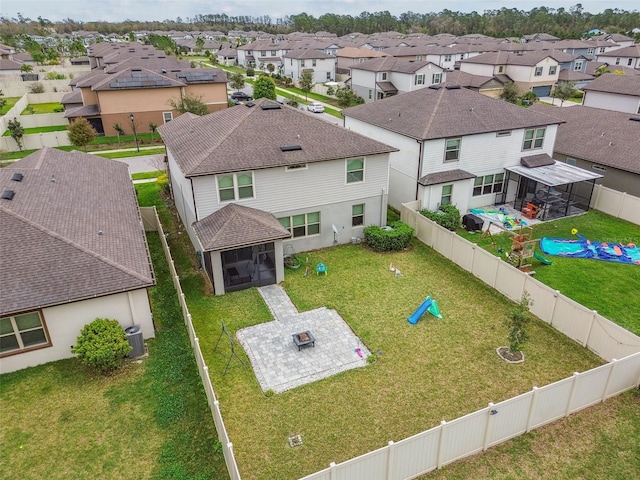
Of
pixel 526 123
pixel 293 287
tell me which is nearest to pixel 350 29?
pixel 526 123

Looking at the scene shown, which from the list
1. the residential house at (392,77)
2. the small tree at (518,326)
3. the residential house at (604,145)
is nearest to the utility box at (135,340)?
the small tree at (518,326)

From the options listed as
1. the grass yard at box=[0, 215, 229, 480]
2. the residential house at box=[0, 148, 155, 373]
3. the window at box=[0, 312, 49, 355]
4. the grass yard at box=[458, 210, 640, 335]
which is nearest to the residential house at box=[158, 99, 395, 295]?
the residential house at box=[0, 148, 155, 373]

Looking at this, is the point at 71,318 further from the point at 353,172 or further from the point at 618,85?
the point at 618,85

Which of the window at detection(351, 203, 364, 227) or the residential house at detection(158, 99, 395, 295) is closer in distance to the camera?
the residential house at detection(158, 99, 395, 295)

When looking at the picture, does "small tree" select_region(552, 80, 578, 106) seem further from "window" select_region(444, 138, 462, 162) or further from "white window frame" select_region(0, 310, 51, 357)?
"white window frame" select_region(0, 310, 51, 357)

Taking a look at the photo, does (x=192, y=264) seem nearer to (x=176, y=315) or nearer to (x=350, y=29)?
(x=176, y=315)
